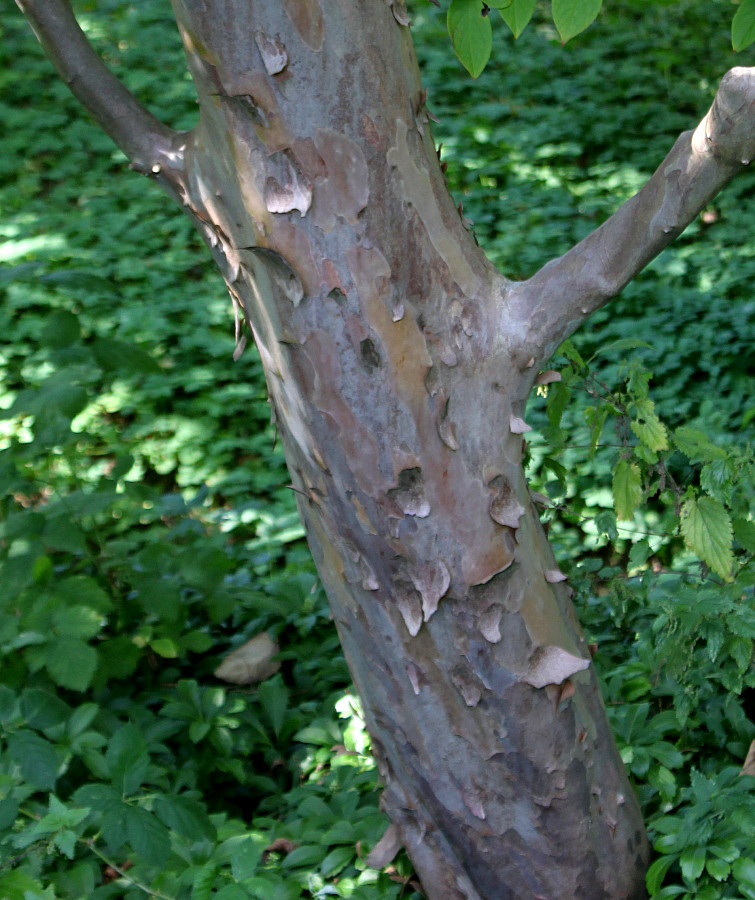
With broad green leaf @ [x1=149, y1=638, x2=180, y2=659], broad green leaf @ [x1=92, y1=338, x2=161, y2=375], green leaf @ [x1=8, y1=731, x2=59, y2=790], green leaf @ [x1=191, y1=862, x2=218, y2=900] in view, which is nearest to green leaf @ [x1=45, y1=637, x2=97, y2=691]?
green leaf @ [x1=8, y1=731, x2=59, y2=790]

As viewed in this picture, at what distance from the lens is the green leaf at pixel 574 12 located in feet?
4.78

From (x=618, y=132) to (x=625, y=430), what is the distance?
4.48 metres

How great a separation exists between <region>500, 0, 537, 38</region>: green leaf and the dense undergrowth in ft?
2.73

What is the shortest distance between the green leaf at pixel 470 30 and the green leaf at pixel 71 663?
163 cm

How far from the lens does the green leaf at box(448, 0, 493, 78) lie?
1548mm

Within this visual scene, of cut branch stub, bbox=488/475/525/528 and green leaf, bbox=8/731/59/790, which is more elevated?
cut branch stub, bbox=488/475/525/528

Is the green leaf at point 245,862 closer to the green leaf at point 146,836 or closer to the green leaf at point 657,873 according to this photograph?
the green leaf at point 146,836

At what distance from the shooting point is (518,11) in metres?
1.53

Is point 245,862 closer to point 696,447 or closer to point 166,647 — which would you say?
point 166,647

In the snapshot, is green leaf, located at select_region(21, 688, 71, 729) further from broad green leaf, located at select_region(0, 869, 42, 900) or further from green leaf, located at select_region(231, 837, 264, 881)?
green leaf, located at select_region(231, 837, 264, 881)

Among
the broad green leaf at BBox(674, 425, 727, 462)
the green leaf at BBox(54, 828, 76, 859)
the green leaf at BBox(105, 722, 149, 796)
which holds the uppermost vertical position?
the broad green leaf at BBox(674, 425, 727, 462)

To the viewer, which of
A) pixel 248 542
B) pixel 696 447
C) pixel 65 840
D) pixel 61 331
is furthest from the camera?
pixel 248 542

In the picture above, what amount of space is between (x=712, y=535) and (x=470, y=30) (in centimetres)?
114

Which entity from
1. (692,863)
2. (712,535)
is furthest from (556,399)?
(692,863)
